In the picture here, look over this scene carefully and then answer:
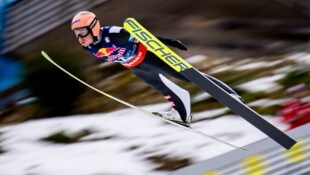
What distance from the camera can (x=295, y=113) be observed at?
19.7 ft

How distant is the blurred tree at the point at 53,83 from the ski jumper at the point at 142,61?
0.79 feet

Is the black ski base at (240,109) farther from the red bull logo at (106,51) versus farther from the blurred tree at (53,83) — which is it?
the blurred tree at (53,83)

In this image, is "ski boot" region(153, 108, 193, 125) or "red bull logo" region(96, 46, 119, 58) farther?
"ski boot" region(153, 108, 193, 125)

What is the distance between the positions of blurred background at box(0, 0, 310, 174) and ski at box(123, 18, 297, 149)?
75 mm

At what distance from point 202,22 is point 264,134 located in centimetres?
106

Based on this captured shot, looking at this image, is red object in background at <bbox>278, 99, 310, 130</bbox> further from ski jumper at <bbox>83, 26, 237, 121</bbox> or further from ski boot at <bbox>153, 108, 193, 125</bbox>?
ski boot at <bbox>153, 108, 193, 125</bbox>

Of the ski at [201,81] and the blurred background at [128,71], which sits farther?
the blurred background at [128,71]

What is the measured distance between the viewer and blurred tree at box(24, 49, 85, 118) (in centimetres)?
580

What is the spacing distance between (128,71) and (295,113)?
134 centimetres

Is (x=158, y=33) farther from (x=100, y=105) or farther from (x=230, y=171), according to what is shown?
(x=230, y=171)

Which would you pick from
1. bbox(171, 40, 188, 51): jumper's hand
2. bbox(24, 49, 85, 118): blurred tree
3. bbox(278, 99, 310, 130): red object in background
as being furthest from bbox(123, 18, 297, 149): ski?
bbox(24, 49, 85, 118): blurred tree

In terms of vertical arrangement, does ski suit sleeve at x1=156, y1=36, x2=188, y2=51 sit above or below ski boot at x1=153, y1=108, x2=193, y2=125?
above

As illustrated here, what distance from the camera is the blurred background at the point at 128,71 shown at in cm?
581

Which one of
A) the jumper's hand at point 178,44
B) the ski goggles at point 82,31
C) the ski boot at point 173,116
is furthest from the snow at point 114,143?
the ski goggles at point 82,31
